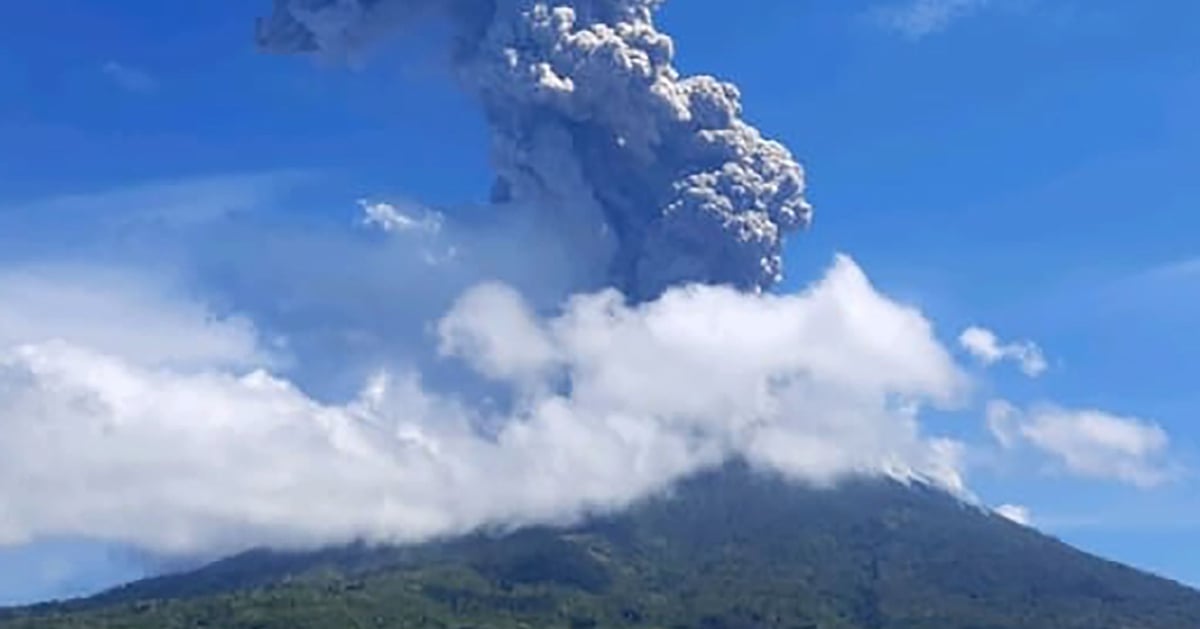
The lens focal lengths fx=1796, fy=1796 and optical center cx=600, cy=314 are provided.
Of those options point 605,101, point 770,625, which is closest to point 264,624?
point 770,625

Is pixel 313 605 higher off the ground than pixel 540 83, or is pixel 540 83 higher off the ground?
pixel 540 83

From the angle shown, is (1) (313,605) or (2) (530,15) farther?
(1) (313,605)

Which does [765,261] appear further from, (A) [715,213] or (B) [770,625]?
(B) [770,625]

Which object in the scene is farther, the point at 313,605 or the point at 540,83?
the point at 313,605

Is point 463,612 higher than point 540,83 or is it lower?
lower

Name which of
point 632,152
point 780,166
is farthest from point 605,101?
point 780,166

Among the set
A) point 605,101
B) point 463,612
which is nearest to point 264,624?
point 463,612

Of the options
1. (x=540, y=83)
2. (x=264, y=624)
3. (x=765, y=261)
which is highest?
(x=540, y=83)

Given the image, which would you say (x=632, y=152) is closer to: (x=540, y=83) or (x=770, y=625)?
(x=540, y=83)
